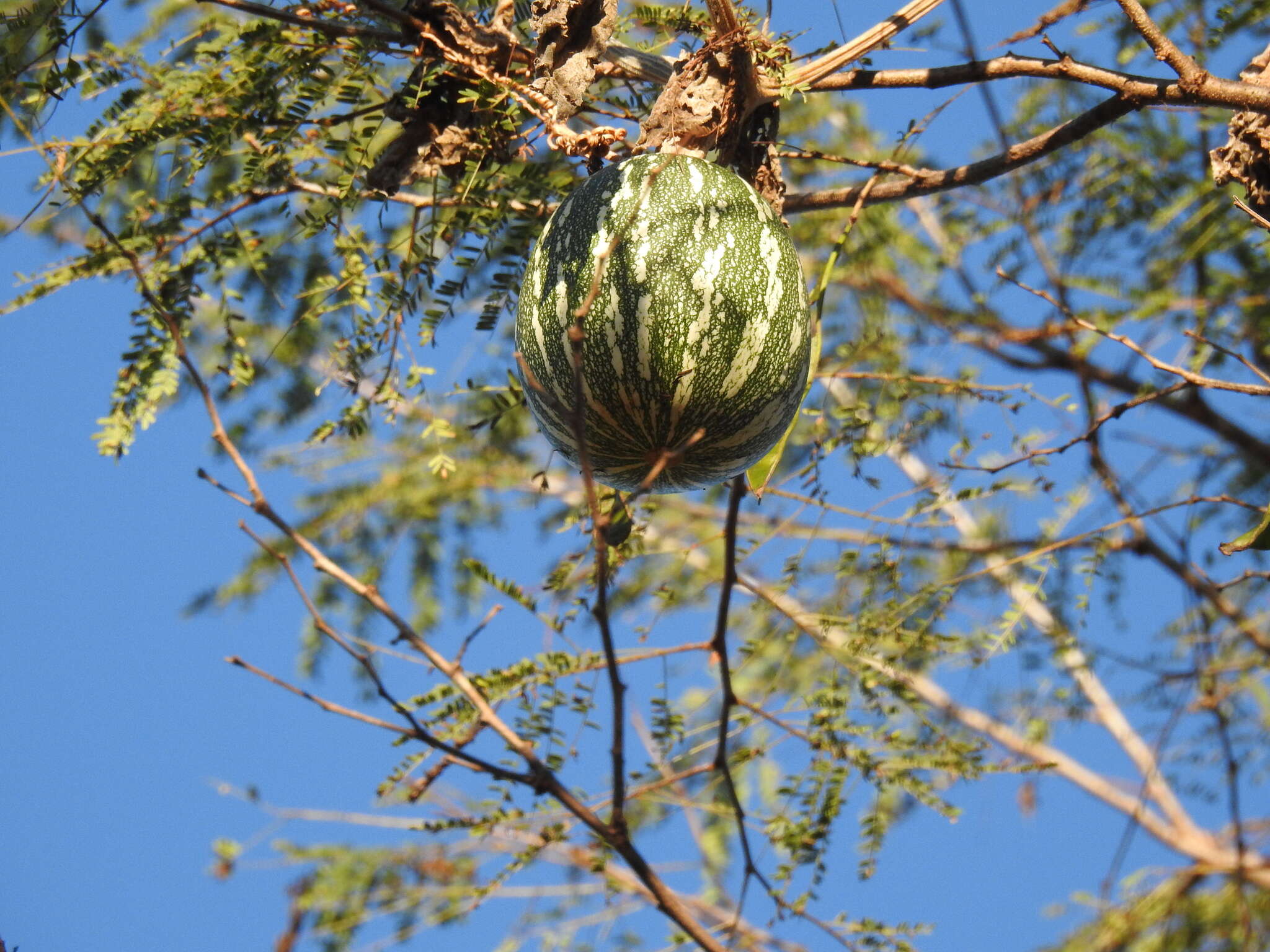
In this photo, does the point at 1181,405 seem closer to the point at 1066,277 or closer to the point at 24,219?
the point at 1066,277

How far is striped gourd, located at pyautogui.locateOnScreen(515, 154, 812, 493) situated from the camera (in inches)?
74.4

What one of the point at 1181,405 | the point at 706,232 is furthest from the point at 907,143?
the point at 1181,405

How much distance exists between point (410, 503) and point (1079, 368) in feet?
10.3

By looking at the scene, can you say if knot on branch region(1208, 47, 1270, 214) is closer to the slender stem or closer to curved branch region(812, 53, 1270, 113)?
curved branch region(812, 53, 1270, 113)

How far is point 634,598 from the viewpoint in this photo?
532 centimetres

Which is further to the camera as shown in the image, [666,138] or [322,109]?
[322,109]

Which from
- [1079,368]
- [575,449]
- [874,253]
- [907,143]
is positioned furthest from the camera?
[874,253]

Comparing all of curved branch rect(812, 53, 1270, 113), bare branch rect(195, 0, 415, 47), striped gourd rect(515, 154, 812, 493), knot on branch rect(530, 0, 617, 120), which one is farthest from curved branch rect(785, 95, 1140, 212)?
bare branch rect(195, 0, 415, 47)

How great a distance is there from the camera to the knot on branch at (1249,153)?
217cm

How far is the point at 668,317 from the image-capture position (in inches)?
74.0

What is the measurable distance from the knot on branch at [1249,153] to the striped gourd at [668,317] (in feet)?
2.81

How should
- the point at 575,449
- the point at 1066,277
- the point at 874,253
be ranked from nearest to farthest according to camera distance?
the point at 575,449 < the point at 1066,277 < the point at 874,253

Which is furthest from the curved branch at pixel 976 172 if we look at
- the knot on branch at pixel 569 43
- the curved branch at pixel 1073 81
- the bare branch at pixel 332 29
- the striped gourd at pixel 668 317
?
the bare branch at pixel 332 29

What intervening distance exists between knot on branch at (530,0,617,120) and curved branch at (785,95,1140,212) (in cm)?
57
